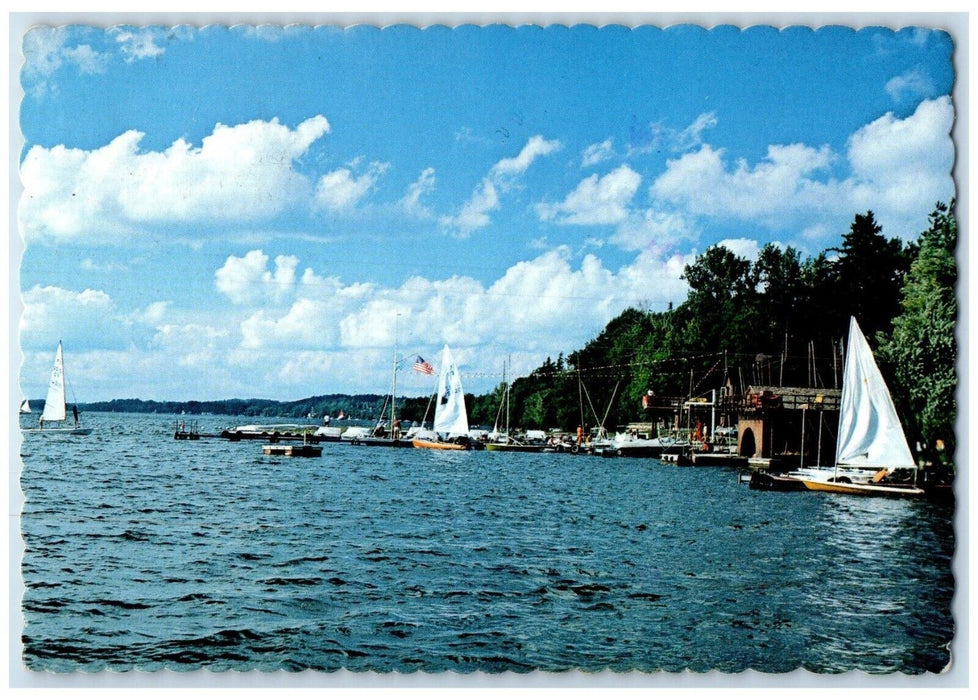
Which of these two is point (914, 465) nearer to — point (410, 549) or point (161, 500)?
point (410, 549)

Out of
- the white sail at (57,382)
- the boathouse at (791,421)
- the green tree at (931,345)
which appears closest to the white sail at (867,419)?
the green tree at (931,345)

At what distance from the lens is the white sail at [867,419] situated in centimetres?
2420

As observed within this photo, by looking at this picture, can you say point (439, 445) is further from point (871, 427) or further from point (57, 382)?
point (57, 382)

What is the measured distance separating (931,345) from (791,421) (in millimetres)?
34680

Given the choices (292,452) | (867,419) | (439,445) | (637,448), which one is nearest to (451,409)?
(439,445)

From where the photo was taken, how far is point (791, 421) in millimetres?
49875

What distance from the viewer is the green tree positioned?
10711 mm

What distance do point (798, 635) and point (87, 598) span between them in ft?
32.0

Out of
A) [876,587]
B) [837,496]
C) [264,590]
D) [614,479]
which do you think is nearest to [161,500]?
[264,590]

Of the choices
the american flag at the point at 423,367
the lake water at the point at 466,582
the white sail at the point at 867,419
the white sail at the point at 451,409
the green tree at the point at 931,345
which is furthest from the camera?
the white sail at the point at 451,409

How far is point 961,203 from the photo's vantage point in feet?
30.5

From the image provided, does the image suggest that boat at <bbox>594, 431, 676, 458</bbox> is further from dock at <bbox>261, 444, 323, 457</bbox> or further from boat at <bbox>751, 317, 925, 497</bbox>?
boat at <bbox>751, 317, 925, 497</bbox>

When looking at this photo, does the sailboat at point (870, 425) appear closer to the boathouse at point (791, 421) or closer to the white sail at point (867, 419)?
the white sail at point (867, 419)

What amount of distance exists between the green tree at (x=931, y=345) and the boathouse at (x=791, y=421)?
1949 cm
